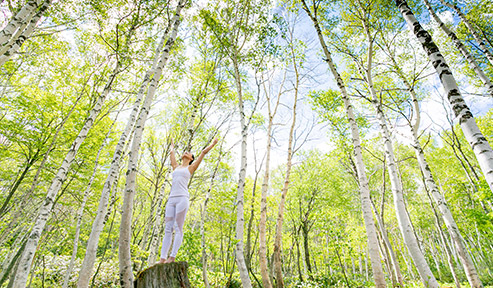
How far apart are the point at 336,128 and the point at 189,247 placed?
8.59 m

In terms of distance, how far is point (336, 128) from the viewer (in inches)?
407

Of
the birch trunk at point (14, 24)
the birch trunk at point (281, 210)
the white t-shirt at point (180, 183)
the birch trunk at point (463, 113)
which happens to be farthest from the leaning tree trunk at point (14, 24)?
the birch trunk at point (281, 210)

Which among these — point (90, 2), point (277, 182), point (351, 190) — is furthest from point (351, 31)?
point (351, 190)

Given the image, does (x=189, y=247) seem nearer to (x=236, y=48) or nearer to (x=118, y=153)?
(x=118, y=153)

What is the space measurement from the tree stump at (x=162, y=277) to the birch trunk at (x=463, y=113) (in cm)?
387

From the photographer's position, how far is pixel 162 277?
2.45m

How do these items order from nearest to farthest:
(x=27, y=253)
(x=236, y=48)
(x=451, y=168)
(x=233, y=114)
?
(x=27, y=253) < (x=236, y=48) < (x=233, y=114) < (x=451, y=168)

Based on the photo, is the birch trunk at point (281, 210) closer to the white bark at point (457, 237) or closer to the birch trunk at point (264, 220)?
the birch trunk at point (264, 220)

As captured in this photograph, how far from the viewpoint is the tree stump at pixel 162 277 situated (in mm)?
2363

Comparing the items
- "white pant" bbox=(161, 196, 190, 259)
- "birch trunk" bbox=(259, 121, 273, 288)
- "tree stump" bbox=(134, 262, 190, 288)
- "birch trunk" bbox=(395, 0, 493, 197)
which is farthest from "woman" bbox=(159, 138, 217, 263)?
"birch trunk" bbox=(259, 121, 273, 288)

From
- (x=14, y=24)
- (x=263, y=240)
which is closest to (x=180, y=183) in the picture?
(x=14, y=24)

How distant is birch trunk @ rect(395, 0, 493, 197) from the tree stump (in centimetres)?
387

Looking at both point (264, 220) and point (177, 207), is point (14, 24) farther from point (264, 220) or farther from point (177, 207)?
point (264, 220)

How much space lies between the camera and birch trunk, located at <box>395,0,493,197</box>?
2.51 metres
